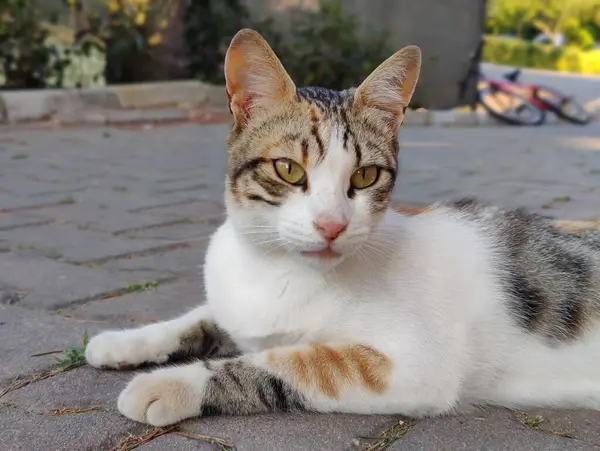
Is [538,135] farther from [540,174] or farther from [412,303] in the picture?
[412,303]

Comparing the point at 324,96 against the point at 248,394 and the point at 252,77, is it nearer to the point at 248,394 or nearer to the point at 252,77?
the point at 252,77

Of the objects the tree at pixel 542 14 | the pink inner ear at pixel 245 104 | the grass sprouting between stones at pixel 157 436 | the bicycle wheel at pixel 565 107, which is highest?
the pink inner ear at pixel 245 104

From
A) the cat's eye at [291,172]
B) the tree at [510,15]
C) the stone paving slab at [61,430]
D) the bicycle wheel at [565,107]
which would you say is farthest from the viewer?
the tree at [510,15]

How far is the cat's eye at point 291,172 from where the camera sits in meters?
2.10

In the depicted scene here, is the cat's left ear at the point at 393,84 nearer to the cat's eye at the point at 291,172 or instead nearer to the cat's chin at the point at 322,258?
the cat's eye at the point at 291,172

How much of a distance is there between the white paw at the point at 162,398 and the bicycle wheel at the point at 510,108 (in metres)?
12.5

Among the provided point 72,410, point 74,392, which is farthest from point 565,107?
point 72,410

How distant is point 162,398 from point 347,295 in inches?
23.6

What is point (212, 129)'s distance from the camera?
32.6 ft

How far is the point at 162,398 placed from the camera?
6.37 ft

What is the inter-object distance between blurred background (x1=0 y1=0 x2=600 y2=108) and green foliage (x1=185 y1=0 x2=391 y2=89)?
0.02 metres

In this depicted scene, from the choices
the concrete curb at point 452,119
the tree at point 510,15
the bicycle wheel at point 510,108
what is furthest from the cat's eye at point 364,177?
the tree at point 510,15

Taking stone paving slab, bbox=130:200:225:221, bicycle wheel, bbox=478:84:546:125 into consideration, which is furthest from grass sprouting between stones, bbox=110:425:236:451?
bicycle wheel, bbox=478:84:546:125

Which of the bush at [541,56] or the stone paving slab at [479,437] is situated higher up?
the stone paving slab at [479,437]
